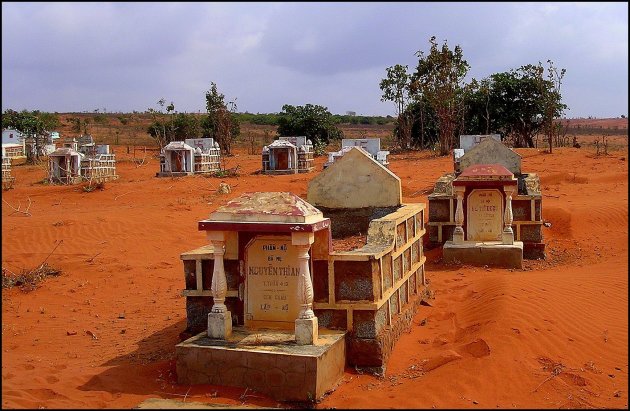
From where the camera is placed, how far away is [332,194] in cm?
1118

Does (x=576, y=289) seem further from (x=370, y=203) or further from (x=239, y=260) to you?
(x=239, y=260)

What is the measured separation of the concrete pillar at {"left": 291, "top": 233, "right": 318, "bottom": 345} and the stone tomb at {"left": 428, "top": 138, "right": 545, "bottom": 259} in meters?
7.71

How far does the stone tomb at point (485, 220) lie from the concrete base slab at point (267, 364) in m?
7.10

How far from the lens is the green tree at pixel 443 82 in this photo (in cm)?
3653

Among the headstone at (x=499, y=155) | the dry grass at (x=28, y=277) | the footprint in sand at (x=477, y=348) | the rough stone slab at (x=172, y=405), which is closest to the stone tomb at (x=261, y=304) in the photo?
the rough stone slab at (x=172, y=405)

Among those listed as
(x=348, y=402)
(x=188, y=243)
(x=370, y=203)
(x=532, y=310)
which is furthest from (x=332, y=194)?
(x=188, y=243)

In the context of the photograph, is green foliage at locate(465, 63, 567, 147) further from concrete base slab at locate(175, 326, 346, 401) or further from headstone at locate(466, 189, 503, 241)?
concrete base slab at locate(175, 326, 346, 401)

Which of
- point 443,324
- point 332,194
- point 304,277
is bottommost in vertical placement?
point 443,324

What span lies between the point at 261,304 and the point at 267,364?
1115mm

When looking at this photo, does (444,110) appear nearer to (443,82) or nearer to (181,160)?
(443,82)

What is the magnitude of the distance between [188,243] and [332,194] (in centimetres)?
626

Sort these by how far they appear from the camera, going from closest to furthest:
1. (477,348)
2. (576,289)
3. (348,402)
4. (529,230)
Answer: (348,402) < (477,348) < (576,289) < (529,230)

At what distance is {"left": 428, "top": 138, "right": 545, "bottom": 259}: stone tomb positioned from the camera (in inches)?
567

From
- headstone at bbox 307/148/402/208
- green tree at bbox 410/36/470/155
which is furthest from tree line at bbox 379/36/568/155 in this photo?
headstone at bbox 307/148/402/208
